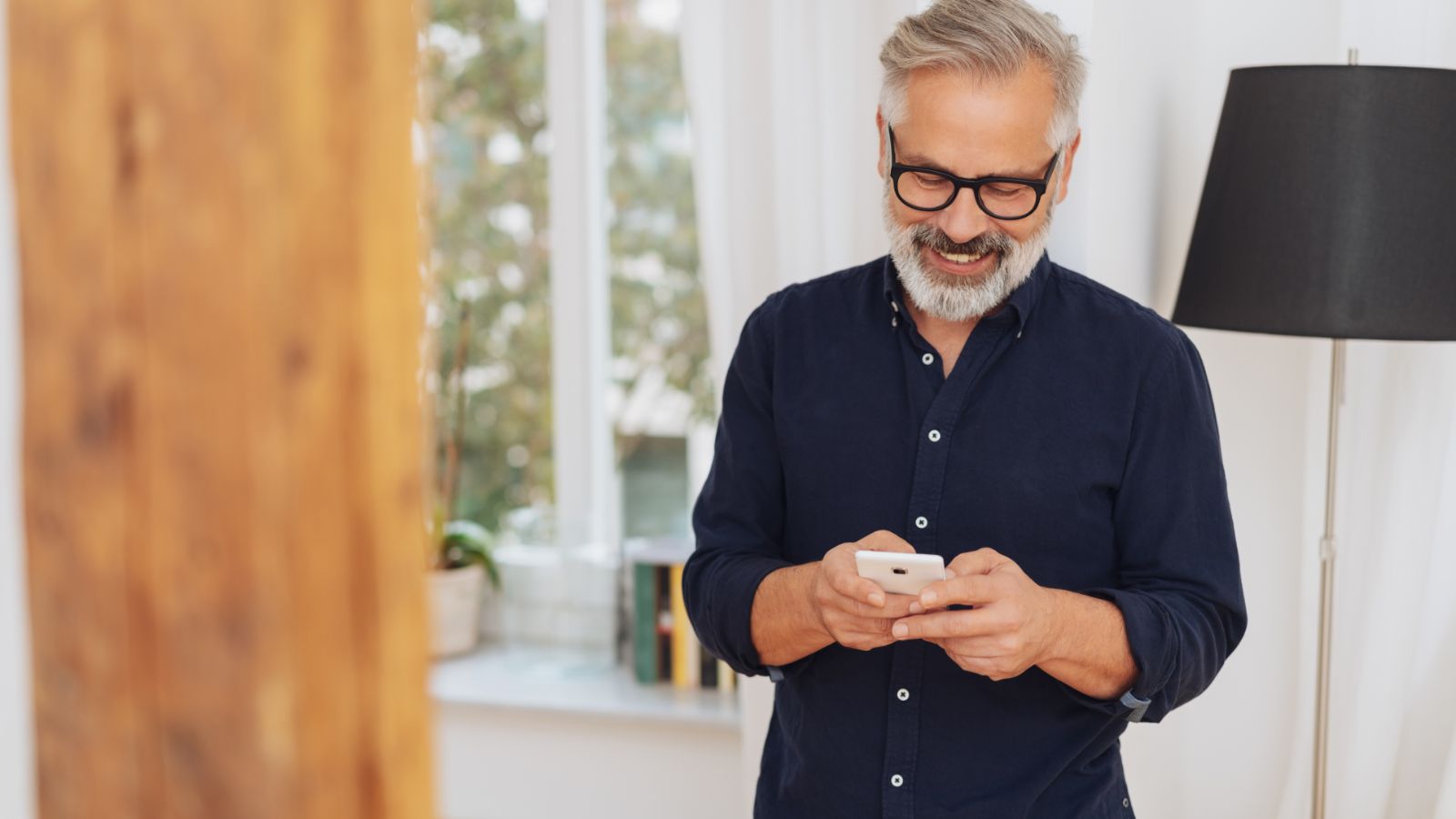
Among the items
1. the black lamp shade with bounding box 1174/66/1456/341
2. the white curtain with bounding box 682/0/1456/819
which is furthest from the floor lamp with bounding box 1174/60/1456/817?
the white curtain with bounding box 682/0/1456/819

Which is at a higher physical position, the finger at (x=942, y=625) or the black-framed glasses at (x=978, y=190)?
the black-framed glasses at (x=978, y=190)

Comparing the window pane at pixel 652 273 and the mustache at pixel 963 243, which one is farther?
the window pane at pixel 652 273

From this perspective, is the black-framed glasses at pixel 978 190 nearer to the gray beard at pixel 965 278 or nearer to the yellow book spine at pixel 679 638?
the gray beard at pixel 965 278

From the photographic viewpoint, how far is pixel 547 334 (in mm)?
3418

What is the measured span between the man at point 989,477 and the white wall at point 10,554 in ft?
2.82

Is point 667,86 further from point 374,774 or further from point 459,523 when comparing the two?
point 374,774

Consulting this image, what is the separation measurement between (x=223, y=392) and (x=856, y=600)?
84cm

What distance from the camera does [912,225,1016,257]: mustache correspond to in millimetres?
1558

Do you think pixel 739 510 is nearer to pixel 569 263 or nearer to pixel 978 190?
pixel 978 190

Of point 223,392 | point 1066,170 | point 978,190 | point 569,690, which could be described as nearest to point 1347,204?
point 1066,170

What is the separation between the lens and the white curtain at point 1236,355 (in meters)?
2.04

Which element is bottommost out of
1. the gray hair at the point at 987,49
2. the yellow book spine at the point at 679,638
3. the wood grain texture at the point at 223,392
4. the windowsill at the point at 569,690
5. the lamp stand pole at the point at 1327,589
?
the windowsill at the point at 569,690

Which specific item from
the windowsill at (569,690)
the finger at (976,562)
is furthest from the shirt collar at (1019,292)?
the windowsill at (569,690)

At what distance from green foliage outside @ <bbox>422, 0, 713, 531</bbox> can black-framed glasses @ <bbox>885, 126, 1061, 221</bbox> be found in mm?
1758
